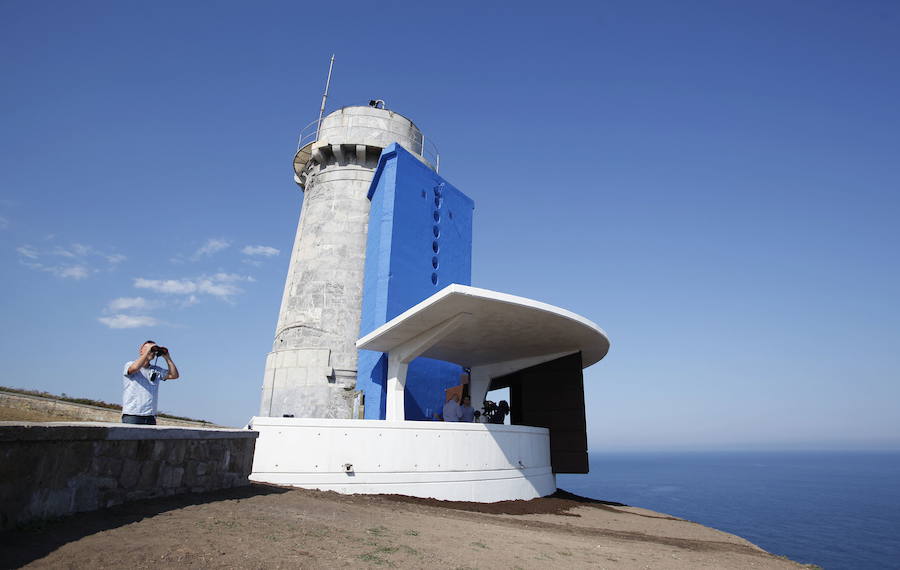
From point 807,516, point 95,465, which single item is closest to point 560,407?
point 95,465

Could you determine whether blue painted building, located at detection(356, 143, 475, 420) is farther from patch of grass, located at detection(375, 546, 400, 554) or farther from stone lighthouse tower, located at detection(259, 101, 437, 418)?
patch of grass, located at detection(375, 546, 400, 554)

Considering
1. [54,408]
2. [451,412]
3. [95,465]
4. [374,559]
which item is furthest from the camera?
[54,408]

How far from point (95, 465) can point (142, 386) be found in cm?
250

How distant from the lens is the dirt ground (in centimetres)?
443

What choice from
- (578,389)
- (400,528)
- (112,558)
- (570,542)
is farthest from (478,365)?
(112,558)

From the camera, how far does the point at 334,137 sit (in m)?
28.1

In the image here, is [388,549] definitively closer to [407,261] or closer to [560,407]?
[560,407]

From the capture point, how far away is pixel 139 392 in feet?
25.3

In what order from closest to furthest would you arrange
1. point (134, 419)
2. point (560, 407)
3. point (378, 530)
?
point (378, 530) < point (134, 419) < point (560, 407)

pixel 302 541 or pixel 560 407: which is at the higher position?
pixel 560 407

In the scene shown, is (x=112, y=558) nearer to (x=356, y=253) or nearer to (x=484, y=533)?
(x=484, y=533)

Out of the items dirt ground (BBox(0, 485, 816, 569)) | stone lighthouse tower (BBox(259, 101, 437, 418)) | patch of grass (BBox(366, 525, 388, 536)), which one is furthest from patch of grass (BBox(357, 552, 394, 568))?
stone lighthouse tower (BBox(259, 101, 437, 418))

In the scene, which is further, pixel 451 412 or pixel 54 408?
pixel 54 408

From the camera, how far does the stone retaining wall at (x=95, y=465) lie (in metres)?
4.48
